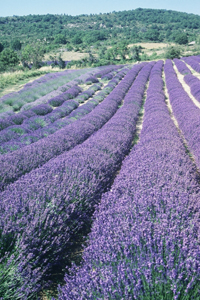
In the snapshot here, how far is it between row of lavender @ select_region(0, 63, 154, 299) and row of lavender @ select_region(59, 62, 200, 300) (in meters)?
0.36

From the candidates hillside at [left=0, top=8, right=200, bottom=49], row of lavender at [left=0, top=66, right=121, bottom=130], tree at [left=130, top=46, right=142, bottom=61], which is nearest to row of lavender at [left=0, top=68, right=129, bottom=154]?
row of lavender at [left=0, top=66, right=121, bottom=130]

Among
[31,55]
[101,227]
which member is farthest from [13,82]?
[101,227]

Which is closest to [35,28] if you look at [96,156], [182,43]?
[182,43]

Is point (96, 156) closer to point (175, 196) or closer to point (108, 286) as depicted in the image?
point (175, 196)

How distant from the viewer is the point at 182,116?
869 cm

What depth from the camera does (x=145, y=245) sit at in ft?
6.92

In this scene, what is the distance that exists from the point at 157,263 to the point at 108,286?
1.19ft

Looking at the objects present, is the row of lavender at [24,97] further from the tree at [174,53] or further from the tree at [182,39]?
the tree at [182,39]

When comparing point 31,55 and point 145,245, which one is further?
point 31,55

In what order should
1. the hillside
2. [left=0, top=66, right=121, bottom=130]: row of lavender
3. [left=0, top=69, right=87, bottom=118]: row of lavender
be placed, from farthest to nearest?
1. the hillside
2. [left=0, top=69, right=87, bottom=118]: row of lavender
3. [left=0, top=66, right=121, bottom=130]: row of lavender

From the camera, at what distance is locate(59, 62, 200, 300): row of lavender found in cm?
168

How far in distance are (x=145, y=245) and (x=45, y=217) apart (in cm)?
109

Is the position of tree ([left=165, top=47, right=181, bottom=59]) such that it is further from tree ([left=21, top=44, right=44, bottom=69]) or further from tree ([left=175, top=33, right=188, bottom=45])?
tree ([left=21, top=44, right=44, bottom=69])

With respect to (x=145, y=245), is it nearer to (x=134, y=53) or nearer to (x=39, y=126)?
(x=39, y=126)
